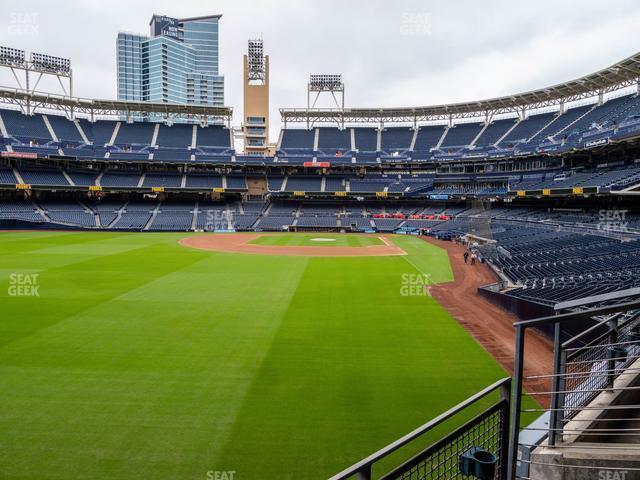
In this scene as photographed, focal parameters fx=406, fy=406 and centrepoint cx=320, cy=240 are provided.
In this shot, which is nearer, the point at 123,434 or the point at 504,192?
the point at 123,434

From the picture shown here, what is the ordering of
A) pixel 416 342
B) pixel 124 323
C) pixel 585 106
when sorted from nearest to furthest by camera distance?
pixel 416 342 → pixel 124 323 → pixel 585 106

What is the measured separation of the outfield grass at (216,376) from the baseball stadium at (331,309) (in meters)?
0.07

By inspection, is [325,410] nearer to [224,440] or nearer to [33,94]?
[224,440]

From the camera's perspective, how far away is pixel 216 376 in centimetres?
1158

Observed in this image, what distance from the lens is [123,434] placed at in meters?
8.66

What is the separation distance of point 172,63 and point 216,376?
176 meters

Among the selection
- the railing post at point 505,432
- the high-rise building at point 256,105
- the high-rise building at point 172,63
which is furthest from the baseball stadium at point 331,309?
the high-rise building at point 172,63

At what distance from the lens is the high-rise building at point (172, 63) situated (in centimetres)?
15975

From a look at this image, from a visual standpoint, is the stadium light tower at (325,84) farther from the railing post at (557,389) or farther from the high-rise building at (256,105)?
the railing post at (557,389)

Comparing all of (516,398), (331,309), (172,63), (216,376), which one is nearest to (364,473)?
(516,398)

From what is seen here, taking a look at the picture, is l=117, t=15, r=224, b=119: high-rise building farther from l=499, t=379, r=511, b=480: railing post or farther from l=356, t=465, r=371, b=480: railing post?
l=356, t=465, r=371, b=480: railing post

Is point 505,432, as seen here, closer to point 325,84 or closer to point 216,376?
point 216,376

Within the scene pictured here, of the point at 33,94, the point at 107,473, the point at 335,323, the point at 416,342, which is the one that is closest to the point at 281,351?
the point at 335,323

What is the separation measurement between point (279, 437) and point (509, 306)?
13925 millimetres
